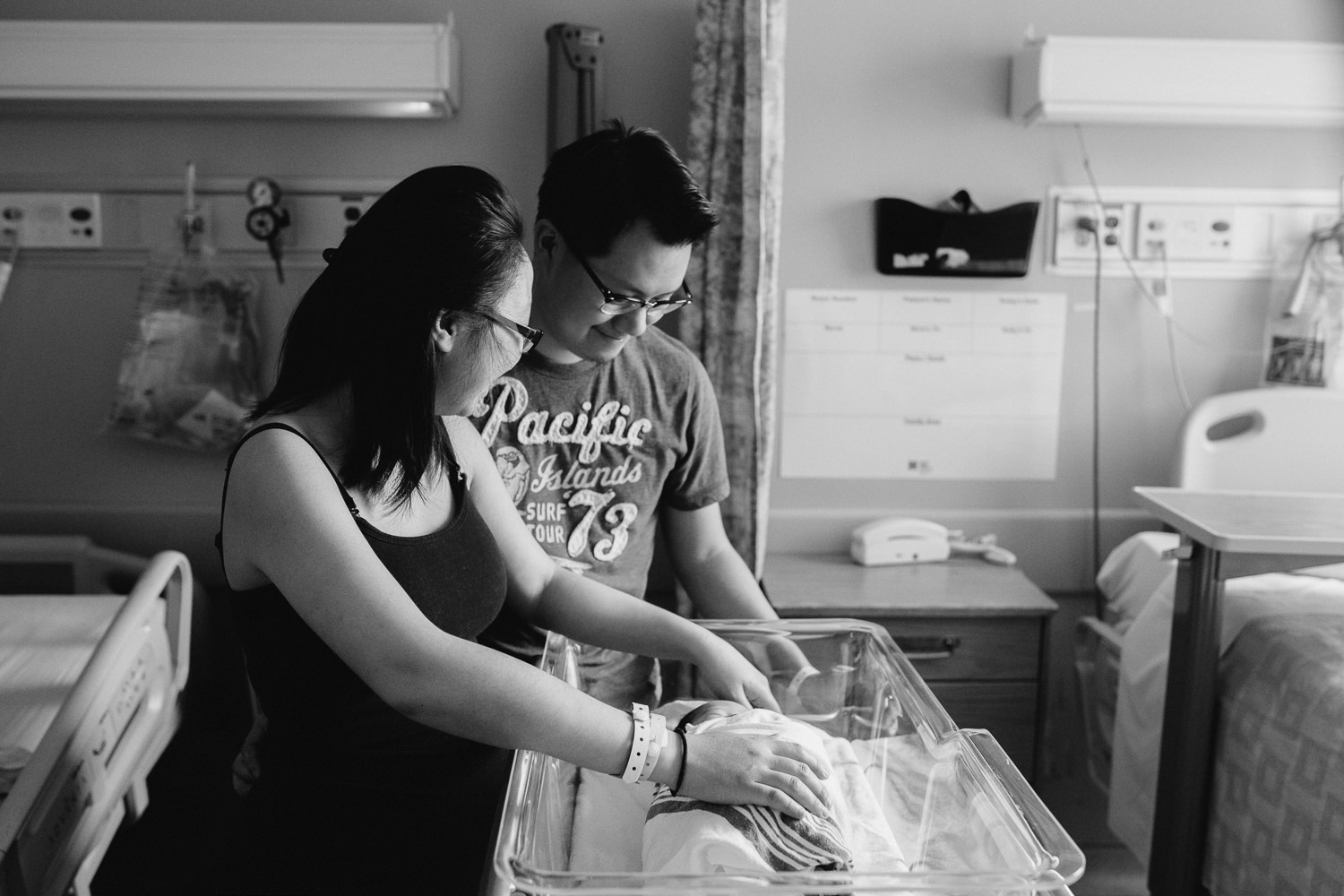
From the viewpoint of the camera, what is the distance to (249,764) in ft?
4.86

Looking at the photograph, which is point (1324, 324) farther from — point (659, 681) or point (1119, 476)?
point (659, 681)

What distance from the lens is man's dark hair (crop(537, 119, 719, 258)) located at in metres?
1.59

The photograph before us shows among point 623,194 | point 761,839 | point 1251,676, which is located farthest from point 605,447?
point 1251,676

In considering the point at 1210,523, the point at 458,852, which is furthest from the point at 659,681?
the point at 1210,523

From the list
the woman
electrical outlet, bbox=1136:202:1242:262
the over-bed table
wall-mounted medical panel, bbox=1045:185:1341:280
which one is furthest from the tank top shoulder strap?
electrical outlet, bbox=1136:202:1242:262

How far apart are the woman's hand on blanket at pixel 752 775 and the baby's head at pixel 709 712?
0.12 meters

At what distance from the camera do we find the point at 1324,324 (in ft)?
9.10

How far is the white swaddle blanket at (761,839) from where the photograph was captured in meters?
0.98

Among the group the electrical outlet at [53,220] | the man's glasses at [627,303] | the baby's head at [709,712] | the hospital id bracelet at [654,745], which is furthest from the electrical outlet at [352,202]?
the hospital id bracelet at [654,745]

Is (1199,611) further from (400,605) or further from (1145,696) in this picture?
(400,605)

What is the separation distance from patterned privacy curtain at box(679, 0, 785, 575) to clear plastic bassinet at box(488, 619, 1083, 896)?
3.55 feet

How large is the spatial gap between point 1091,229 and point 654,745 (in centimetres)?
220

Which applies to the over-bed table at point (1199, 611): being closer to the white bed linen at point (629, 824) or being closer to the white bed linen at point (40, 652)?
the white bed linen at point (629, 824)

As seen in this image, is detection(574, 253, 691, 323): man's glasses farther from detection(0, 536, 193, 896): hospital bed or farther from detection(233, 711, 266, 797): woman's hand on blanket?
detection(0, 536, 193, 896): hospital bed
